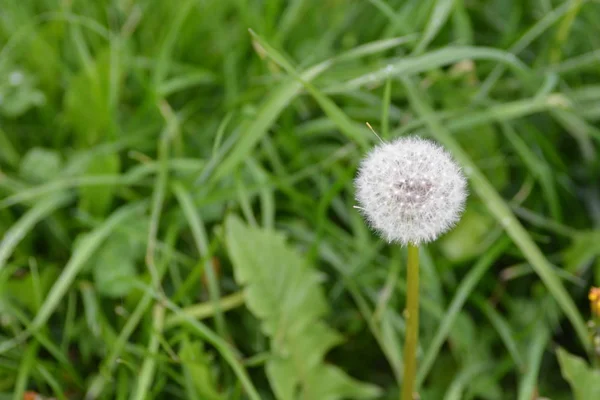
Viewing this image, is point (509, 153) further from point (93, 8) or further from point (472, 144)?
point (93, 8)

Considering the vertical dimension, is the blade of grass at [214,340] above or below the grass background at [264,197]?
below

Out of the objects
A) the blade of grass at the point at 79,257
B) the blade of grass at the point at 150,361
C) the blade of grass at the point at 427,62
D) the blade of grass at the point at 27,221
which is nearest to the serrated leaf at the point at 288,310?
the blade of grass at the point at 150,361

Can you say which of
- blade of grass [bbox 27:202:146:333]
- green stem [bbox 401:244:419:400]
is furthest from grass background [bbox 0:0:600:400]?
green stem [bbox 401:244:419:400]

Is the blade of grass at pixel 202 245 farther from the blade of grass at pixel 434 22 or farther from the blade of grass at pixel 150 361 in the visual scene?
the blade of grass at pixel 434 22

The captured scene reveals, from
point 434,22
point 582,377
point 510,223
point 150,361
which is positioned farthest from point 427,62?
point 150,361

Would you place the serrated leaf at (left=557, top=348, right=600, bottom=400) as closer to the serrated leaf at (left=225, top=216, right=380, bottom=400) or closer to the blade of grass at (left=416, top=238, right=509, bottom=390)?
the blade of grass at (left=416, top=238, right=509, bottom=390)

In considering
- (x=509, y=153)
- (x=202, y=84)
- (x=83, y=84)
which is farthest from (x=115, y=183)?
(x=509, y=153)
